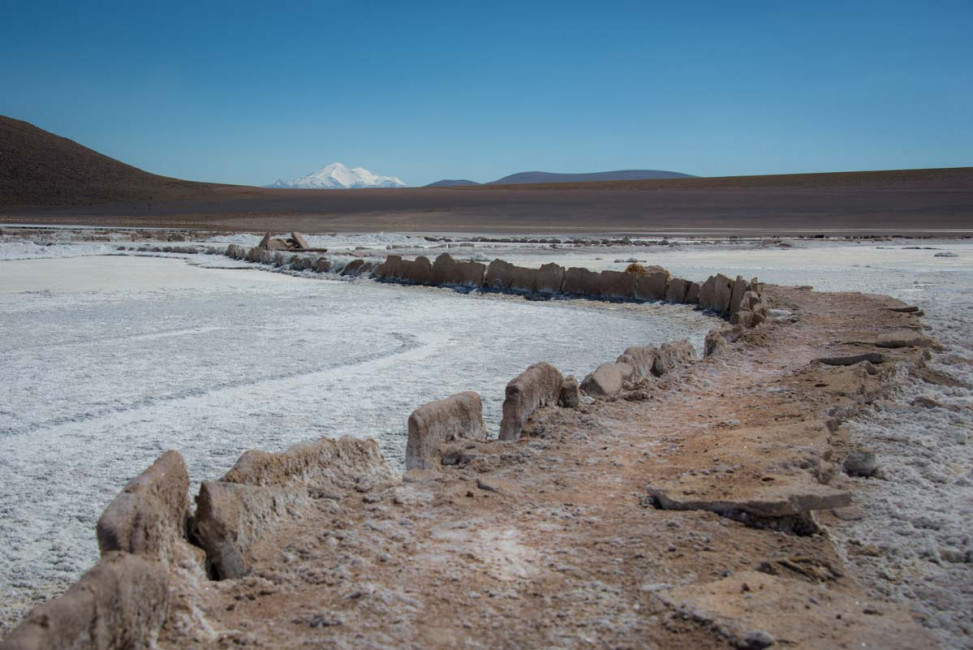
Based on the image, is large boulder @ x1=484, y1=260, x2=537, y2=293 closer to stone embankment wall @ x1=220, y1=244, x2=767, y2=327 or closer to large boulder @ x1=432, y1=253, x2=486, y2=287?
stone embankment wall @ x1=220, y1=244, x2=767, y2=327

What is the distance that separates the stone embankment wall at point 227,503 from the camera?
7.32 ft

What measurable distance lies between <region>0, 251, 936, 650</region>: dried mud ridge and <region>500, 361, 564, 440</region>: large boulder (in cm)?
2

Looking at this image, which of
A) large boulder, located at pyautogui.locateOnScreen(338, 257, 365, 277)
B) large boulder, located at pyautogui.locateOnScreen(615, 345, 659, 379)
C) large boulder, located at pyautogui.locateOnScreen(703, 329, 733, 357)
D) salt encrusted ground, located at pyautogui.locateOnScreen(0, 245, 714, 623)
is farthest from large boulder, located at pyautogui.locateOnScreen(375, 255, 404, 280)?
large boulder, located at pyautogui.locateOnScreen(615, 345, 659, 379)

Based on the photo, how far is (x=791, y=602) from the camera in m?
2.64

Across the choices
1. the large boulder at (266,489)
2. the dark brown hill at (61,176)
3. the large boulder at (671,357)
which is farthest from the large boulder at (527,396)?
the dark brown hill at (61,176)

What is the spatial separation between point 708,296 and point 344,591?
10.1 m

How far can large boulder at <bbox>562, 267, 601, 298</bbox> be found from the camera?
13500mm

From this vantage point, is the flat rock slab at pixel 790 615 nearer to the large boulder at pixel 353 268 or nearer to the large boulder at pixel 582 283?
the large boulder at pixel 582 283

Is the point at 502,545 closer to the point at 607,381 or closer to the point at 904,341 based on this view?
the point at 607,381

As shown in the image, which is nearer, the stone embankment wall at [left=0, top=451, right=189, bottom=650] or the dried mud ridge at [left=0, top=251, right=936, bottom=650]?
the stone embankment wall at [left=0, top=451, right=189, bottom=650]

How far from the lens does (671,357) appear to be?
22.3 feet

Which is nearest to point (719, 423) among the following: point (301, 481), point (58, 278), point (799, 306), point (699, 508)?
point (699, 508)

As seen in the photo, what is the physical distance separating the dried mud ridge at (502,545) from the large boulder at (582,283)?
858cm

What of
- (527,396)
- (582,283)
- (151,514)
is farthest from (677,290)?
(151,514)
